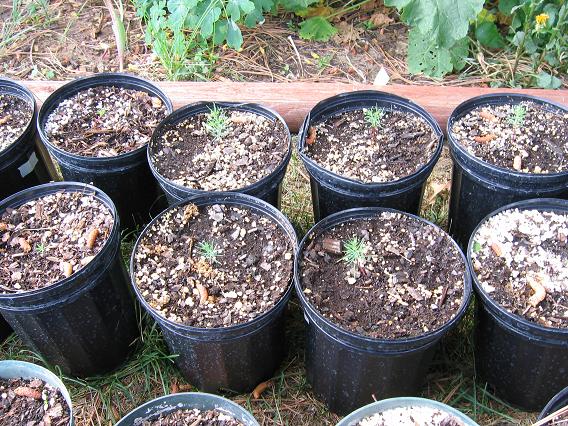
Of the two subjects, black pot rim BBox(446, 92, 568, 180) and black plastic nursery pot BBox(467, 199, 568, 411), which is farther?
black pot rim BBox(446, 92, 568, 180)

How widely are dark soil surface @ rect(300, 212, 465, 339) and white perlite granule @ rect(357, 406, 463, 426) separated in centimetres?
24

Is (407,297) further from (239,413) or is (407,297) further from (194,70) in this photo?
(194,70)

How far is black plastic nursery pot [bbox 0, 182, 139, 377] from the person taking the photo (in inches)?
89.5

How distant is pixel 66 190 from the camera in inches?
104

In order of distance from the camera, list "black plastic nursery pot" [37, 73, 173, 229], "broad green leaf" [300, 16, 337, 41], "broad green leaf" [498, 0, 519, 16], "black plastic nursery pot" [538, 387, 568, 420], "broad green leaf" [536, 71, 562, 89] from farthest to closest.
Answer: "broad green leaf" [300, 16, 337, 41] < "broad green leaf" [498, 0, 519, 16] < "broad green leaf" [536, 71, 562, 89] < "black plastic nursery pot" [37, 73, 173, 229] < "black plastic nursery pot" [538, 387, 568, 420]

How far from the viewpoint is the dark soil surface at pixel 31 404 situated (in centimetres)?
210

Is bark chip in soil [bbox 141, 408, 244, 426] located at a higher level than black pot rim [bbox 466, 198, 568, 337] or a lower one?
lower

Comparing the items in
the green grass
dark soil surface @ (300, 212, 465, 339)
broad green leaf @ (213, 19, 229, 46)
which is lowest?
the green grass

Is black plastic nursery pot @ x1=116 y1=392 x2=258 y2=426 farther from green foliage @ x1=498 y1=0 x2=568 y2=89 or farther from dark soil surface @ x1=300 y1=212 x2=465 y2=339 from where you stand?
green foliage @ x1=498 y1=0 x2=568 y2=89

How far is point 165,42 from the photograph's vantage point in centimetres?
363

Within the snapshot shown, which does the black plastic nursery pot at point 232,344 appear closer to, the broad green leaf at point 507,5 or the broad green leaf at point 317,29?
the broad green leaf at point 317,29

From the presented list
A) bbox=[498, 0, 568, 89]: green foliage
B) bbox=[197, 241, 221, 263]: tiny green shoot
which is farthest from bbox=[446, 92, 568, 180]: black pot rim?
bbox=[197, 241, 221, 263]: tiny green shoot

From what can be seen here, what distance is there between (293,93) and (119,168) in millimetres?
1024

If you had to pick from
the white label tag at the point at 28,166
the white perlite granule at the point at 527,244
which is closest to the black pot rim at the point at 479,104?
the white perlite granule at the point at 527,244
